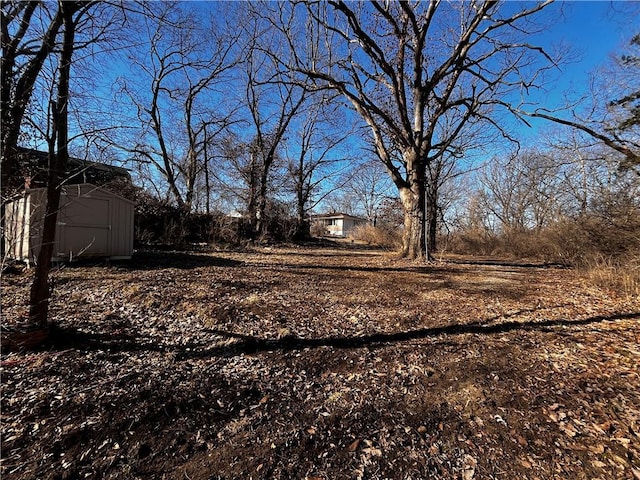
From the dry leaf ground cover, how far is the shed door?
3040 mm

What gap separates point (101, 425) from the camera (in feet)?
6.59

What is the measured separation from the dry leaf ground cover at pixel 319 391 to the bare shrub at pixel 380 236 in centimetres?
1740

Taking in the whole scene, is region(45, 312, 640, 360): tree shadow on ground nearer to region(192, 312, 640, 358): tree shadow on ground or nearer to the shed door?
region(192, 312, 640, 358): tree shadow on ground

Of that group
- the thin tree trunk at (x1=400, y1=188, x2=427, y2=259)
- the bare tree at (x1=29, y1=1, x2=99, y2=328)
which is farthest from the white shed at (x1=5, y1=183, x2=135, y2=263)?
the thin tree trunk at (x1=400, y1=188, x2=427, y2=259)

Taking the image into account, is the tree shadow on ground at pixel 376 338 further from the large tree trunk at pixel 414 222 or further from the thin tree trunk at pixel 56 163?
the large tree trunk at pixel 414 222

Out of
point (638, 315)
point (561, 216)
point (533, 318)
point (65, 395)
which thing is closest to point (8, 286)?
point (65, 395)

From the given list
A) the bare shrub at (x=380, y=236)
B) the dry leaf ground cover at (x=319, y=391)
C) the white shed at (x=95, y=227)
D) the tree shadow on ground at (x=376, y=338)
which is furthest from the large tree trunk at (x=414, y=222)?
the bare shrub at (x=380, y=236)

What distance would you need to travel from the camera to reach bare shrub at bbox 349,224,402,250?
2262 centimetres

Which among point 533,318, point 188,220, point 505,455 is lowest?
point 505,455

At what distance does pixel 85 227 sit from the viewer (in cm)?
771

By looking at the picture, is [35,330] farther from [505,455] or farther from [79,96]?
[505,455]

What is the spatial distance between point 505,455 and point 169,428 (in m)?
2.12

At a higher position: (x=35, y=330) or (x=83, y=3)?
(x=83, y=3)

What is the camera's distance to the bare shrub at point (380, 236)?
22625 mm
